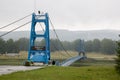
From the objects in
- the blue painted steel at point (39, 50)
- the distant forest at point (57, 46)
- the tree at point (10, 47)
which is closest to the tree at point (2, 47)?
the distant forest at point (57, 46)

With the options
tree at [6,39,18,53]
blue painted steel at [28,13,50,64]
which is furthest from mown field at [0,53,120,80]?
tree at [6,39,18,53]

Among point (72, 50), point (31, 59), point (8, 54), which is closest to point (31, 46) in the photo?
point (31, 59)

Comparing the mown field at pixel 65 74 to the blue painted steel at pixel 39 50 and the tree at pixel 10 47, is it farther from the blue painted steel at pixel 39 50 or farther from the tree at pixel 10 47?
the tree at pixel 10 47

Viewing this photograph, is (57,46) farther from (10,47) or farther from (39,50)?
(39,50)

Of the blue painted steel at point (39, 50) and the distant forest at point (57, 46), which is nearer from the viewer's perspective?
the blue painted steel at point (39, 50)

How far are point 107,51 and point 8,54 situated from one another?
48576mm

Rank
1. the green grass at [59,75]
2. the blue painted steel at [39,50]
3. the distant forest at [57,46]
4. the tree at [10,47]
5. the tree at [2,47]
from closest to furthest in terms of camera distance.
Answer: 1. the green grass at [59,75]
2. the blue painted steel at [39,50]
3. the tree at [2,47]
4. the tree at [10,47]
5. the distant forest at [57,46]

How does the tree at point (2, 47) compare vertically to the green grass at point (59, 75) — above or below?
above

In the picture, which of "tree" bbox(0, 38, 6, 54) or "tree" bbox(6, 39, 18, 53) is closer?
"tree" bbox(0, 38, 6, 54)

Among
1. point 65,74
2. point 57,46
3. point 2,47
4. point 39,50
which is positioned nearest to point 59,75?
point 65,74

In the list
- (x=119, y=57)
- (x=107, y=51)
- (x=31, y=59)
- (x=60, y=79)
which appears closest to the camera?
(x=60, y=79)

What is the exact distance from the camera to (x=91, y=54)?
516 feet

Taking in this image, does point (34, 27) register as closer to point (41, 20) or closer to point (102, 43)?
point (41, 20)

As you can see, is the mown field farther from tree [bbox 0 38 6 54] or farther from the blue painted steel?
tree [bbox 0 38 6 54]
